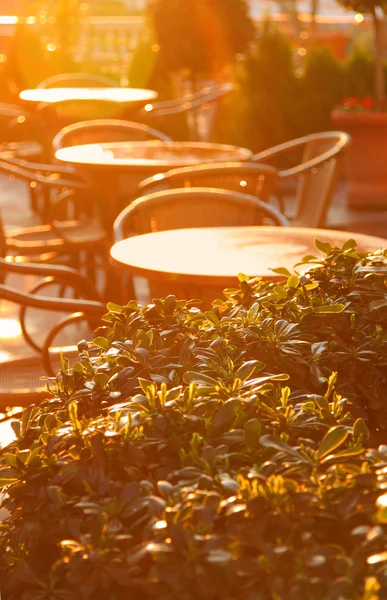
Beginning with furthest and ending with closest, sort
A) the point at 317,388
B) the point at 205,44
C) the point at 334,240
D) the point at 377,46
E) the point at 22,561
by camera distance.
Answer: the point at 205,44 → the point at 377,46 → the point at 334,240 → the point at 317,388 → the point at 22,561

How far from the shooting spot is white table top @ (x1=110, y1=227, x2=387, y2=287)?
9.63 ft

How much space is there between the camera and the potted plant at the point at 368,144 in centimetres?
860

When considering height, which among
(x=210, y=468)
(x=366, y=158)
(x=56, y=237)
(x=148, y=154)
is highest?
(x=210, y=468)

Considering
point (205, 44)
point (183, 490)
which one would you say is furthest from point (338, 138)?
point (205, 44)

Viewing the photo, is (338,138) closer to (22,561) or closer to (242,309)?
(242,309)

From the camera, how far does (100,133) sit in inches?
252

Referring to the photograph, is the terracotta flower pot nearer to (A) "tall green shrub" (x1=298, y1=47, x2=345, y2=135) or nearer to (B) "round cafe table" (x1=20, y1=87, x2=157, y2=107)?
(A) "tall green shrub" (x1=298, y1=47, x2=345, y2=135)

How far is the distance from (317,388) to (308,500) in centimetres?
53

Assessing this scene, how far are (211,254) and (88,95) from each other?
5.52m

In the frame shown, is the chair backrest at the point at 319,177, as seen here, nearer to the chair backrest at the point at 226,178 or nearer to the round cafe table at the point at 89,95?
the chair backrest at the point at 226,178

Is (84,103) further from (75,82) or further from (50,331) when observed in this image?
(50,331)

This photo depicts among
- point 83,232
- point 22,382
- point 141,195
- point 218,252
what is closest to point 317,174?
point 141,195

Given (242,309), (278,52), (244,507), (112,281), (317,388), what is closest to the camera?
(244,507)

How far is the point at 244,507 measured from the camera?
1092mm
